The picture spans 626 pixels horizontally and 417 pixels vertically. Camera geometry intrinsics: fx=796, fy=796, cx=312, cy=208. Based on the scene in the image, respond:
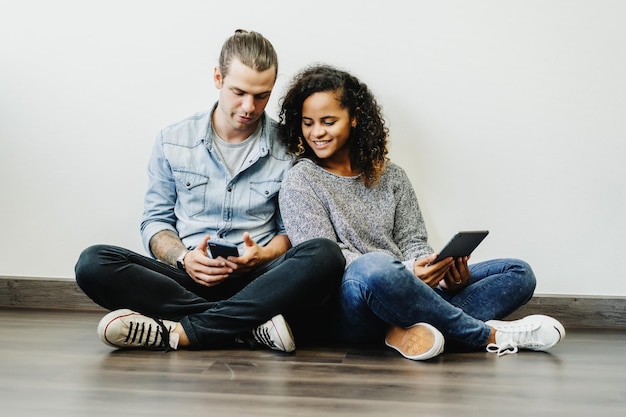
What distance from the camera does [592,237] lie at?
8.52ft

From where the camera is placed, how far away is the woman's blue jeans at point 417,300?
2021 mm

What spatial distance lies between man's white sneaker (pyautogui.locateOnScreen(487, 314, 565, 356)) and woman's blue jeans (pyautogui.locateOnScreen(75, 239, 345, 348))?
1.52ft

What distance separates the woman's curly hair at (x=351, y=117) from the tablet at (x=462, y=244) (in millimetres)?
376

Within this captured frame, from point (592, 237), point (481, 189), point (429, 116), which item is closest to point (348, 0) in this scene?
point (429, 116)

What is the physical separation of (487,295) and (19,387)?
1.28 metres

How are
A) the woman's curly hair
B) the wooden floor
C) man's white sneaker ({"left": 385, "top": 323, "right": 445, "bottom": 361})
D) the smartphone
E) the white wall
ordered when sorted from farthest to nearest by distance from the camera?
the white wall < the woman's curly hair < the smartphone < man's white sneaker ({"left": 385, "top": 323, "right": 445, "bottom": 361}) < the wooden floor

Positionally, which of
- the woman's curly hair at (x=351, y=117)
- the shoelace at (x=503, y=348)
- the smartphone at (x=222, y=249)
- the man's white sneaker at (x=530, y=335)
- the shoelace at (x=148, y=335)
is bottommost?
the shoelace at (x=148, y=335)

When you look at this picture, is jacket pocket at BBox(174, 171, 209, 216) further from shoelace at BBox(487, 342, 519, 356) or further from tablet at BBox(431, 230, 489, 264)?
shoelace at BBox(487, 342, 519, 356)

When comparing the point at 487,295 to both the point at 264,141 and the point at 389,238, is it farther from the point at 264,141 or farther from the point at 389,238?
the point at 264,141

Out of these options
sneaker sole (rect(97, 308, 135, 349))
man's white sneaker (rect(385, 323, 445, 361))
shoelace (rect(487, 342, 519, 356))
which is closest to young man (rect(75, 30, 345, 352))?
sneaker sole (rect(97, 308, 135, 349))

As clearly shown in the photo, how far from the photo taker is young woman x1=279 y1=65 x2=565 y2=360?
204 cm

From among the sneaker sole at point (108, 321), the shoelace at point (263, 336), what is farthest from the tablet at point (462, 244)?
the sneaker sole at point (108, 321)

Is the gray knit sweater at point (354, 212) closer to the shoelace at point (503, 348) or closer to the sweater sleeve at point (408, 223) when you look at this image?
the sweater sleeve at point (408, 223)

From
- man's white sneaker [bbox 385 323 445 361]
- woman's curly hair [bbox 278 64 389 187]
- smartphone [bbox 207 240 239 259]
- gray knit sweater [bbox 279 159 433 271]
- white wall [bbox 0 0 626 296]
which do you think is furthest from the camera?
white wall [bbox 0 0 626 296]
